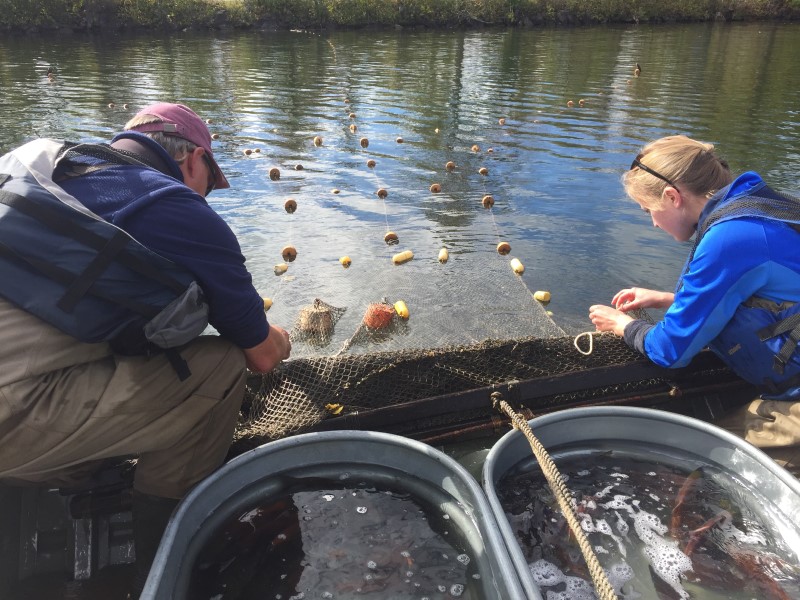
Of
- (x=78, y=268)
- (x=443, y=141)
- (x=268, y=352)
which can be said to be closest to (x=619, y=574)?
(x=268, y=352)

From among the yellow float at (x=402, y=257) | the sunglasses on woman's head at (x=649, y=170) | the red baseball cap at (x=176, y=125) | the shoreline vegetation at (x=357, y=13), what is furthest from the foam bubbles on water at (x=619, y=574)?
the shoreline vegetation at (x=357, y=13)

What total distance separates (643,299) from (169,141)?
294 cm

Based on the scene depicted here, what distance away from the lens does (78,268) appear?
210 cm

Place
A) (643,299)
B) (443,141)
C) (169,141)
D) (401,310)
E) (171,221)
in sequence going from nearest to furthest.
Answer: (171,221), (169,141), (643,299), (401,310), (443,141)

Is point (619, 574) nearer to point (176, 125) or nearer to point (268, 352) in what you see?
point (268, 352)

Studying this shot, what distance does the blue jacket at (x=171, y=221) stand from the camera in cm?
221

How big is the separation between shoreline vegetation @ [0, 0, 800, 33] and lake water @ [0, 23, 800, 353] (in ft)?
27.3

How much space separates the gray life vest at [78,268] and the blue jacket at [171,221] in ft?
0.23

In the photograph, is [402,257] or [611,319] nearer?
[611,319]

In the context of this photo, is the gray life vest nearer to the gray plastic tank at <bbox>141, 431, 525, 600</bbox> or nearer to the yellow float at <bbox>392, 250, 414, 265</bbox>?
the gray plastic tank at <bbox>141, 431, 525, 600</bbox>

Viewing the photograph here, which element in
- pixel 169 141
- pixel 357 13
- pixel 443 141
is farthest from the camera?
pixel 357 13

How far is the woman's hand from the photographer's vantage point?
3639mm

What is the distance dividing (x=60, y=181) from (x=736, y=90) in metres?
19.5

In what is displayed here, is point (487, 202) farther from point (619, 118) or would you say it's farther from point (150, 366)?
point (619, 118)
